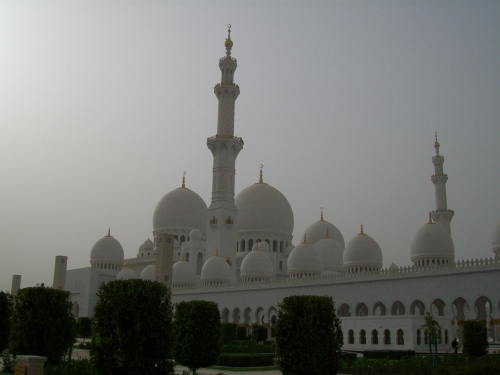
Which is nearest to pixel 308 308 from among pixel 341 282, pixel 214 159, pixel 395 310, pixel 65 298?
pixel 65 298

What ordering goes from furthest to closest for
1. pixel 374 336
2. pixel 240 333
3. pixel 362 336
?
1. pixel 240 333
2. pixel 362 336
3. pixel 374 336

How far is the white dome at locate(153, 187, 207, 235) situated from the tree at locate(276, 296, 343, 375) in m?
35.2

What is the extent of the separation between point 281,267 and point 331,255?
405 cm

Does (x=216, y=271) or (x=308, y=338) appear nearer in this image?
(x=308, y=338)

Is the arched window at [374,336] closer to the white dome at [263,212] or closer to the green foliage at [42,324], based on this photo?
the green foliage at [42,324]

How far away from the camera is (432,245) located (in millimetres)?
29875

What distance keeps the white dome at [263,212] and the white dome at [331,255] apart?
3977mm

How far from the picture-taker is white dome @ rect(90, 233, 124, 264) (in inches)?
1912

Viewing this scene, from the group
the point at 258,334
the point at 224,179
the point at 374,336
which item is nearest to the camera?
the point at 374,336

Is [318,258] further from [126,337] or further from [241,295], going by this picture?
[126,337]

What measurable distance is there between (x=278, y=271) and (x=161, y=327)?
30.6 m

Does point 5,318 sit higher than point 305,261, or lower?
lower

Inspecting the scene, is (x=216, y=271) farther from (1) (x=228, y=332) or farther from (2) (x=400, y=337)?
(2) (x=400, y=337)

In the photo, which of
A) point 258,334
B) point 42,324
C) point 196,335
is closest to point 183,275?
point 258,334
